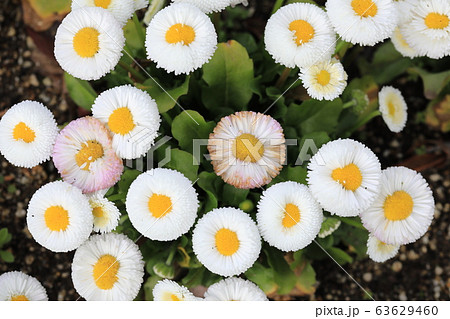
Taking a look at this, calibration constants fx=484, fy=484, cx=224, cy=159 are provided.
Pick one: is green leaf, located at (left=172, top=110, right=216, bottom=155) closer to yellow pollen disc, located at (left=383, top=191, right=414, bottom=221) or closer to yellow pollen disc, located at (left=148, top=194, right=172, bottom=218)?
yellow pollen disc, located at (left=148, top=194, right=172, bottom=218)

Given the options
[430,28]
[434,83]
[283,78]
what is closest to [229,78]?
[283,78]

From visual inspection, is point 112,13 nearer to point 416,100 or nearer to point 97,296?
point 97,296

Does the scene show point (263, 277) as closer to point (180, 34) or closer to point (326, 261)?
point (326, 261)

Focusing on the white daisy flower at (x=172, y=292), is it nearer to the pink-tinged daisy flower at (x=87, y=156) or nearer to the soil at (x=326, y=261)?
the pink-tinged daisy flower at (x=87, y=156)

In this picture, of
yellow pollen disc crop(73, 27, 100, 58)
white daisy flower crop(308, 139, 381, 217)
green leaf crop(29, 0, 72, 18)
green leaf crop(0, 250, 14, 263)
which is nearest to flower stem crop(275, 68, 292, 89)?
white daisy flower crop(308, 139, 381, 217)

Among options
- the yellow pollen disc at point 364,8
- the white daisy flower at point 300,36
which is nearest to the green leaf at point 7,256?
the white daisy flower at point 300,36
